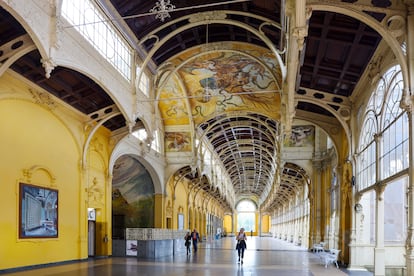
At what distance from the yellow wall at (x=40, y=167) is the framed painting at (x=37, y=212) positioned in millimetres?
227

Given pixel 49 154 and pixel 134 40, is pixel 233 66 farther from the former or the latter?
pixel 49 154

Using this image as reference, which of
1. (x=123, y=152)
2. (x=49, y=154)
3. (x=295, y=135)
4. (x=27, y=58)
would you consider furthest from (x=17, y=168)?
(x=295, y=135)

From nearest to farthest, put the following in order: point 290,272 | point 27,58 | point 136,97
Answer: point 27,58
point 290,272
point 136,97

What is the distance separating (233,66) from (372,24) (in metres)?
14.6

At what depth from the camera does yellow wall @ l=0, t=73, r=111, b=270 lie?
650 inches

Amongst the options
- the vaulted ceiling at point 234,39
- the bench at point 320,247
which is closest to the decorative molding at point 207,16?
the vaulted ceiling at point 234,39

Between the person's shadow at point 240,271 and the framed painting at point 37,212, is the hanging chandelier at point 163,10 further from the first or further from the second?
the person's shadow at point 240,271

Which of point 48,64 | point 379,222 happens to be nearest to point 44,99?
point 48,64

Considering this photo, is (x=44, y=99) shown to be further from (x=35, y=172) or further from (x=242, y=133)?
(x=242, y=133)

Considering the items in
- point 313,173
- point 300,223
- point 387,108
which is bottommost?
point 300,223

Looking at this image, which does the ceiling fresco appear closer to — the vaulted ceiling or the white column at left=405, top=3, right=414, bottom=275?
the vaulted ceiling

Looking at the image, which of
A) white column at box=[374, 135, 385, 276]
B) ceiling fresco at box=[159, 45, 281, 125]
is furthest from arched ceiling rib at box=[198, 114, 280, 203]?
white column at box=[374, 135, 385, 276]

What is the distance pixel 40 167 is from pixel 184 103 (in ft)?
44.3

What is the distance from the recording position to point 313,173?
105 feet
